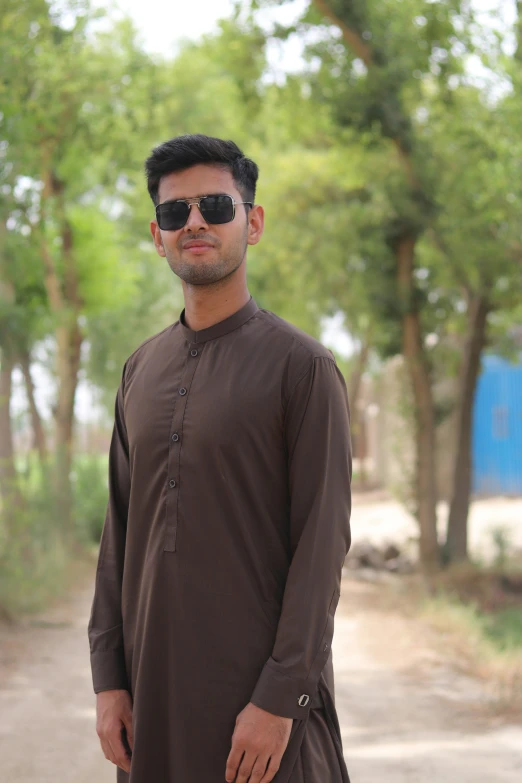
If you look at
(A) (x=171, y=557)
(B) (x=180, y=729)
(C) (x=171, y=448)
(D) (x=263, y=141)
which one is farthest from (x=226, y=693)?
(D) (x=263, y=141)

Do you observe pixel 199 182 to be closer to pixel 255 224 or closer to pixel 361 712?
pixel 255 224

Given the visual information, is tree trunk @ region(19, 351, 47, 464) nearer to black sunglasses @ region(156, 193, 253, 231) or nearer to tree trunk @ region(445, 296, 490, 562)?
tree trunk @ region(445, 296, 490, 562)

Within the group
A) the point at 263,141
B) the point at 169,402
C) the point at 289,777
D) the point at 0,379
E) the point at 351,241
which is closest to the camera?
the point at 289,777

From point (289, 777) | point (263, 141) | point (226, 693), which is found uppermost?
point (263, 141)

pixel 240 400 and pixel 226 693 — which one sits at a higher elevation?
pixel 240 400

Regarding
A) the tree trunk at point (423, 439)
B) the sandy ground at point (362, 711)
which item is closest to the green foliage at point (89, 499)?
the sandy ground at point (362, 711)

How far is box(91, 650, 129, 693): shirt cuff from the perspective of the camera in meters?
2.18

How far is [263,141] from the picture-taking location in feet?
64.3

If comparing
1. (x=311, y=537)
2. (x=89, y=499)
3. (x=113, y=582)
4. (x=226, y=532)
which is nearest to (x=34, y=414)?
(x=89, y=499)

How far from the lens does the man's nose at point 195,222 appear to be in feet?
6.88

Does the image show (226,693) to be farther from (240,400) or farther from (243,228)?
(243,228)

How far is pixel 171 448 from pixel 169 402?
0.36 ft

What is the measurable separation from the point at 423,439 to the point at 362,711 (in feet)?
18.2

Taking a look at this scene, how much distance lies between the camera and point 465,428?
12188mm
